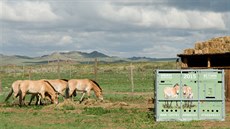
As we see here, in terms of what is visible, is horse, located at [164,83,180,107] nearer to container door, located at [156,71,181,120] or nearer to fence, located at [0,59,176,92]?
container door, located at [156,71,181,120]

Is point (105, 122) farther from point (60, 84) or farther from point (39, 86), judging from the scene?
point (60, 84)

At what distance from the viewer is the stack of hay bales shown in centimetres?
2803

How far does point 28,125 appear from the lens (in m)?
18.2

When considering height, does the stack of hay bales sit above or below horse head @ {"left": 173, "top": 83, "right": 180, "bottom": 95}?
above

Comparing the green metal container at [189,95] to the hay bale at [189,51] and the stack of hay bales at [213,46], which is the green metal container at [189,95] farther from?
the hay bale at [189,51]

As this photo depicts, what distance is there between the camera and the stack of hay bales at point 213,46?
28.0 m

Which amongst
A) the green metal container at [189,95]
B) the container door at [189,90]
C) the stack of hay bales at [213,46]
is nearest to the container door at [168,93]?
the green metal container at [189,95]

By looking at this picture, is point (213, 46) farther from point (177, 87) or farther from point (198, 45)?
Result: point (177, 87)

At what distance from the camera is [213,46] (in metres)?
28.8

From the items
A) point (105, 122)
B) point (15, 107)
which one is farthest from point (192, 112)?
point (15, 107)

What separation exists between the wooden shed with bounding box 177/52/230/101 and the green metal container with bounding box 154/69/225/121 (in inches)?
304

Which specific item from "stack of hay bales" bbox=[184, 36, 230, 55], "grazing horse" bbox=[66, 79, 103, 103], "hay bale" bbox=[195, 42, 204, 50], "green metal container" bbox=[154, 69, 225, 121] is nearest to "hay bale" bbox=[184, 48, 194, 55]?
"stack of hay bales" bbox=[184, 36, 230, 55]

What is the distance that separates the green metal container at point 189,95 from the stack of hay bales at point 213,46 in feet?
27.8

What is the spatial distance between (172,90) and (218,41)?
10432mm
